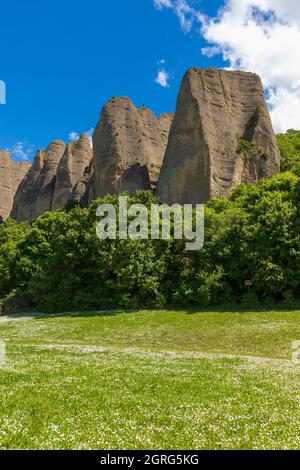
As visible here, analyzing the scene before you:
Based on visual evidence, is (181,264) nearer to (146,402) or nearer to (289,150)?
(146,402)

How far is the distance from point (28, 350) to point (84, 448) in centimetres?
1544

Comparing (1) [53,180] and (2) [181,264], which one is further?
(1) [53,180]

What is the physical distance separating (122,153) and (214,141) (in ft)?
75.6

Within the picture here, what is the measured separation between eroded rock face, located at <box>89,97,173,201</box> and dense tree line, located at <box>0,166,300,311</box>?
963 inches

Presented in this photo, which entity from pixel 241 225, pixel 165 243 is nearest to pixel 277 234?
pixel 241 225

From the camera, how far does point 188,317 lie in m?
35.6

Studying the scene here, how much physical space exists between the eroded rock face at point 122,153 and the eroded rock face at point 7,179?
74.4 metres

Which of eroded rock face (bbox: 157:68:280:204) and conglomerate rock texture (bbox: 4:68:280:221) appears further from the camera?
conglomerate rock texture (bbox: 4:68:280:221)

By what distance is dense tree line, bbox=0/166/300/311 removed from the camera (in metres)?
39.6
